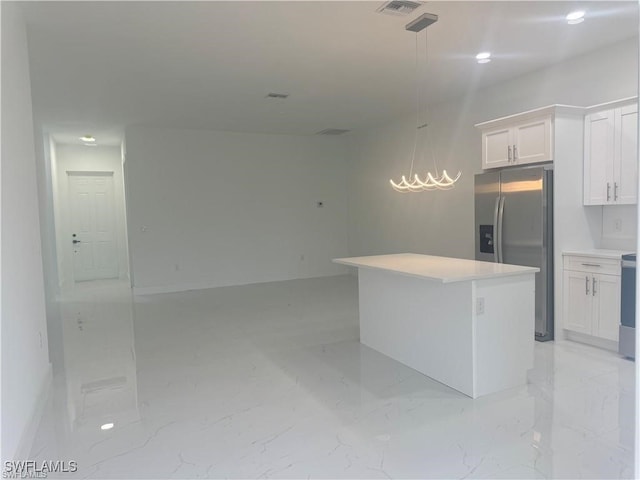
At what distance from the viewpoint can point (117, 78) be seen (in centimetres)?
466

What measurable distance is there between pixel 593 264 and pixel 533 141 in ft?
4.35

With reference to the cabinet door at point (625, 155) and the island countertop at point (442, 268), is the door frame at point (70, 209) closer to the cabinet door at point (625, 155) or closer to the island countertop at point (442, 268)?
the island countertop at point (442, 268)

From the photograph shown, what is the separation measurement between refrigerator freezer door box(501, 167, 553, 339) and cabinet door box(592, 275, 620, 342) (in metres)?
0.40

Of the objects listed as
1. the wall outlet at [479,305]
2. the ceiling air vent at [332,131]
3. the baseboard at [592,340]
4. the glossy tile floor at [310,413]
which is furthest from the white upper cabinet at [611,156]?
the ceiling air vent at [332,131]

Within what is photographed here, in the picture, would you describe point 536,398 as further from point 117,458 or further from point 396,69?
point 396,69

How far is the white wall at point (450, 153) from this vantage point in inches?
165

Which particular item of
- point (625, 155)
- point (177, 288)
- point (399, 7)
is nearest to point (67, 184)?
point (177, 288)

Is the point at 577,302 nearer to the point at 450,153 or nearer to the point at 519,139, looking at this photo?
the point at 519,139

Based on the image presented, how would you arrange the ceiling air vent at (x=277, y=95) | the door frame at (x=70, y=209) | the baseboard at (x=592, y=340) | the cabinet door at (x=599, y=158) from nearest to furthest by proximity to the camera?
the baseboard at (x=592, y=340) < the cabinet door at (x=599, y=158) < the ceiling air vent at (x=277, y=95) < the door frame at (x=70, y=209)

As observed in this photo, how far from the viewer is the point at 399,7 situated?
3158 mm

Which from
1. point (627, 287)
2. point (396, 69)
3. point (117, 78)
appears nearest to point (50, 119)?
point (117, 78)

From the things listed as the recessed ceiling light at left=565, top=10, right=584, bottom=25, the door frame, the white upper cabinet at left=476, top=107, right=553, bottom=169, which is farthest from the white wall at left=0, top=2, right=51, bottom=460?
the door frame

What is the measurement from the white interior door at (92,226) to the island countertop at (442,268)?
277 inches

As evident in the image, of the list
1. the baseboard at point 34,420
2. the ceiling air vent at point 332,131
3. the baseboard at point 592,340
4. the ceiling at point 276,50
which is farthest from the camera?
the ceiling air vent at point 332,131
